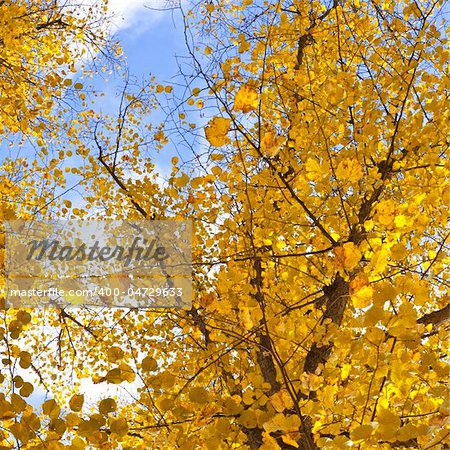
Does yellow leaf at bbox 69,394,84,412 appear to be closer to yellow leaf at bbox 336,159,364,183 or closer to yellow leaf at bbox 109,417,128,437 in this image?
yellow leaf at bbox 109,417,128,437

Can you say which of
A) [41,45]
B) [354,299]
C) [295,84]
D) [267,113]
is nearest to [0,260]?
[41,45]

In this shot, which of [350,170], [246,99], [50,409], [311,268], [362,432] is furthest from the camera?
[311,268]

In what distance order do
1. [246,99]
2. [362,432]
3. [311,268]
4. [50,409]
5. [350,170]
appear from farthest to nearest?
1. [311,268]
2. [350,170]
3. [246,99]
4. [50,409]
5. [362,432]

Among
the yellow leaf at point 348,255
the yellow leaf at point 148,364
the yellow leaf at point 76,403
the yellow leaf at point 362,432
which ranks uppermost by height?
the yellow leaf at point 348,255

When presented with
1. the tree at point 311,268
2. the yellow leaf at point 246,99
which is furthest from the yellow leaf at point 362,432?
the yellow leaf at point 246,99

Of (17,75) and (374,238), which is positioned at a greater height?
(17,75)

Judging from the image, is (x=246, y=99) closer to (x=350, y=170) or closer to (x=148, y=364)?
(x=350, y=170)

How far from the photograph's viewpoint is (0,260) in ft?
19.3

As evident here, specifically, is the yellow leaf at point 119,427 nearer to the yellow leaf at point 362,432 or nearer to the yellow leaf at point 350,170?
the yellow leaf at point 362,432

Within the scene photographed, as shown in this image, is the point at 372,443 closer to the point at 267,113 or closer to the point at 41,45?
the point at 267,113

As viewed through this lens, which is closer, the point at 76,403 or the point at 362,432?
the point at 362,432

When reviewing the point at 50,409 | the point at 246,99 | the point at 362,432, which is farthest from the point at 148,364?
the point at 246,99

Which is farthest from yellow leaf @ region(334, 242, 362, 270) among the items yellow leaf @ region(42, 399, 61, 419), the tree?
yellow leaf @ region(42, 399, 61, 419)

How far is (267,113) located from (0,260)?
11.9 ft
